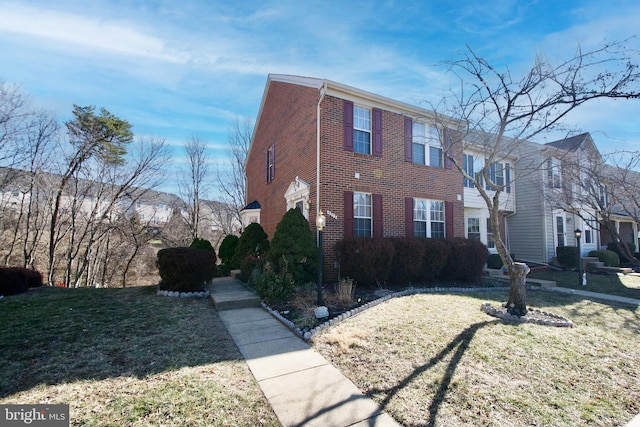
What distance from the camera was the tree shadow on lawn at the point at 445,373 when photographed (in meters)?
3.08

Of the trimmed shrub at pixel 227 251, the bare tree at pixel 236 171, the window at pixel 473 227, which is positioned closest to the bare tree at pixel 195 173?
the bare tree at pixel 236 171

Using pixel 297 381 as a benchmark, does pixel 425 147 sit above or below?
above

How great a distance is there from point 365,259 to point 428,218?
423 centimetres

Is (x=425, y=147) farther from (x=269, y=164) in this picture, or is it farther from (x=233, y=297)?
(x=233, y=297)

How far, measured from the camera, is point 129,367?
12.3 ft

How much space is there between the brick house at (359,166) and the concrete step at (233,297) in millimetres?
2591

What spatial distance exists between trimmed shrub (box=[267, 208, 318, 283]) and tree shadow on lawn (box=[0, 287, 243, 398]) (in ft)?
6.98

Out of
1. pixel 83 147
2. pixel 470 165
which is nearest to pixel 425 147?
pixel 470 165

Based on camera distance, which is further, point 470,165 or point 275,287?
point 470,165

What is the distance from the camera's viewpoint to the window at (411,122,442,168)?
11305 mm

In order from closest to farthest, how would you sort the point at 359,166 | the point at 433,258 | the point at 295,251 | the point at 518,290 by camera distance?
the point at 518,290, the point at 295,251, the point at 433,258, the point at 359,166

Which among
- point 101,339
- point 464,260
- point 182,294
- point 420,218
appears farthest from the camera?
point 420,218

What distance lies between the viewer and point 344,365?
3949 millimetres

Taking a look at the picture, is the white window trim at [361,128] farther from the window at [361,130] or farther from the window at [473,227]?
the window at [473,227]
